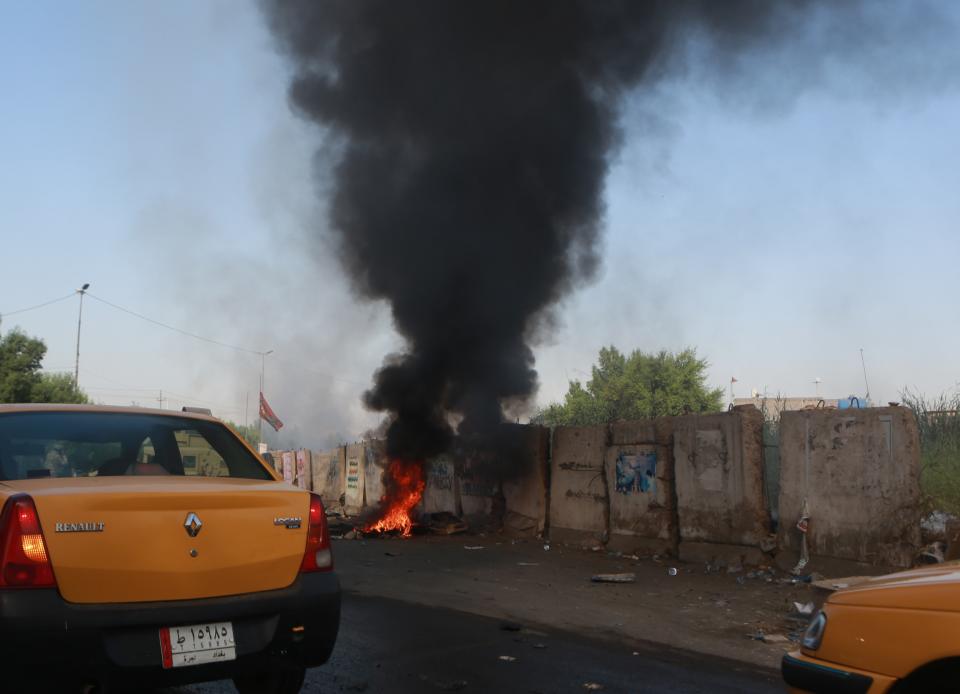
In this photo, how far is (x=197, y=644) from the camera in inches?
135

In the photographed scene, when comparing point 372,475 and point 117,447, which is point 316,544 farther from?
point 372,475

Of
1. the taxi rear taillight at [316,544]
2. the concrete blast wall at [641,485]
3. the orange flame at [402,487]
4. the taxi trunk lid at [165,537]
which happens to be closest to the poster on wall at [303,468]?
the orange flame at [402,487]

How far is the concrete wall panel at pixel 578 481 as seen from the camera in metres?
12.9

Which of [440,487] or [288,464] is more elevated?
[288,464]

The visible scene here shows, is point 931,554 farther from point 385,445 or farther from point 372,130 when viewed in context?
point 372,130

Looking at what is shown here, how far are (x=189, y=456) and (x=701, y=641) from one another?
427 centimetres

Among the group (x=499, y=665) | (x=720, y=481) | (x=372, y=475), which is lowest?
(x=499, y=665)

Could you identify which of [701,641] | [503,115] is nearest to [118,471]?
[701,641]

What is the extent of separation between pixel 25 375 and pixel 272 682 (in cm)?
4472

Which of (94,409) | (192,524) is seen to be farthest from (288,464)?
(192,524)

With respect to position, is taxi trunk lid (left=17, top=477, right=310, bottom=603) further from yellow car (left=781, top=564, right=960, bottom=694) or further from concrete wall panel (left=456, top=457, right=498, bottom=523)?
concrete wall panel (left=456, top=457, right=498, bottom=523)

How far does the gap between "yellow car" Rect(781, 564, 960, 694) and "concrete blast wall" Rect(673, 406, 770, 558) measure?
7.25 m

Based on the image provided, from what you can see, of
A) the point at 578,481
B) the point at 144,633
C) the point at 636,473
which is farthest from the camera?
the point at 578,481

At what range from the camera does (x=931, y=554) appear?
821 cm
